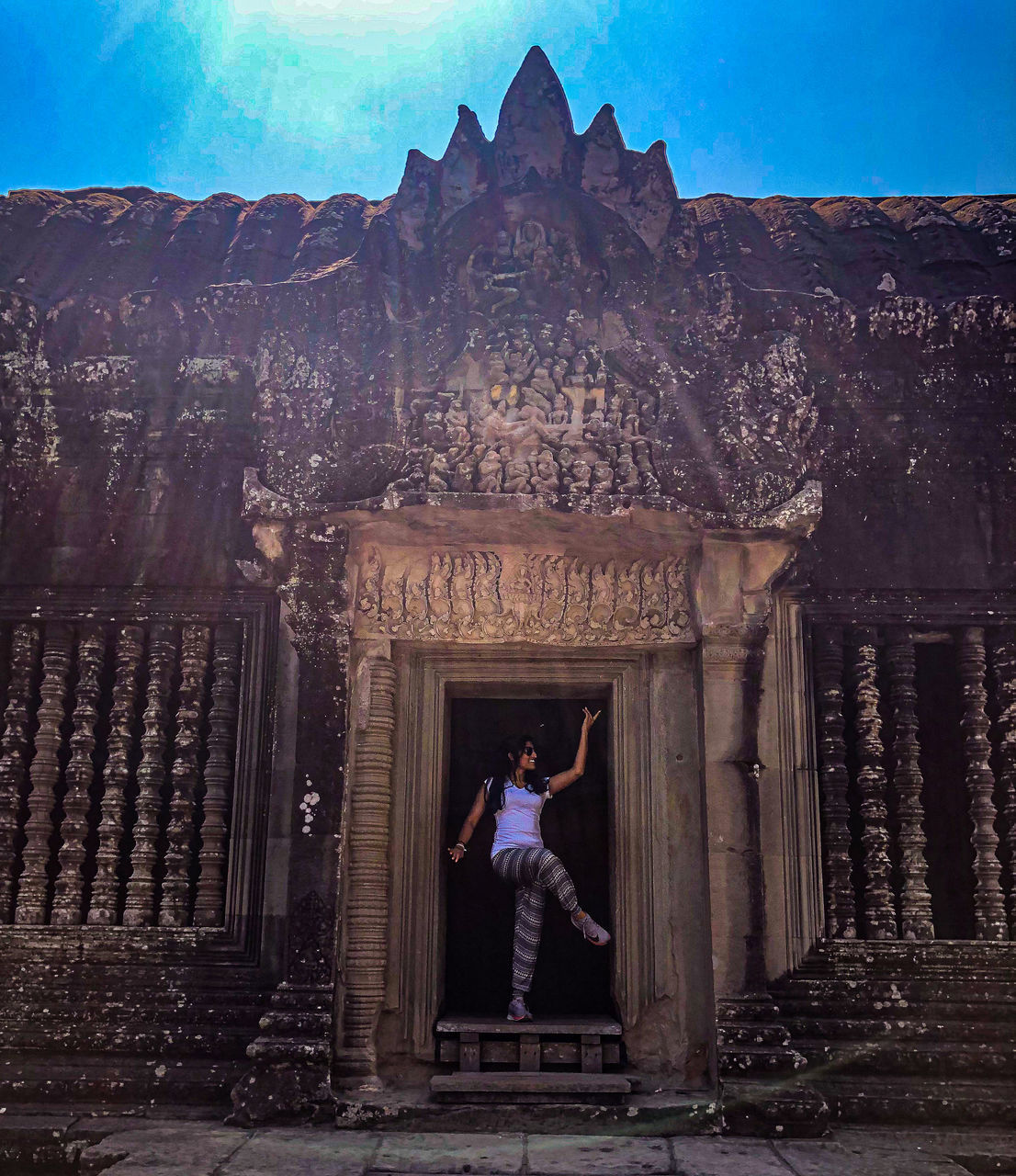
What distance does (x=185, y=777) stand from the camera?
19.6 feet

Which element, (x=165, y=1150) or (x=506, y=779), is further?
(x=506, y=779)

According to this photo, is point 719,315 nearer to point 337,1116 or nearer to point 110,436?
point 110,436

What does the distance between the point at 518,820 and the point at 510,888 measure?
5.24 feet

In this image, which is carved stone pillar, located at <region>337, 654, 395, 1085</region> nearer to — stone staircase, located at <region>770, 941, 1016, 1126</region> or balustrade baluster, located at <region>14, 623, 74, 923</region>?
balustrade baluster, located at <region>14, 623, 74, 923</region>

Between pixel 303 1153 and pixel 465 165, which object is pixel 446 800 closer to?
pixel 303 1153

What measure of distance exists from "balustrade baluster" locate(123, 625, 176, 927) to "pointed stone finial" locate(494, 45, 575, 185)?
10.9 ft

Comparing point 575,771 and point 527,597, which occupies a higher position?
point 527,597

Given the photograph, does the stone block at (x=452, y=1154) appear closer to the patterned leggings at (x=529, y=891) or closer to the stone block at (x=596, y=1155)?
the stone block at (x=596, y=1155)

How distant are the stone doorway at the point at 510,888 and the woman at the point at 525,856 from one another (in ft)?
3.15

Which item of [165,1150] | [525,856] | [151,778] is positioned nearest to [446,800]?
[525,856]

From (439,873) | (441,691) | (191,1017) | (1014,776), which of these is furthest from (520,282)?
(191,1017)

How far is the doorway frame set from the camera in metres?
5.77

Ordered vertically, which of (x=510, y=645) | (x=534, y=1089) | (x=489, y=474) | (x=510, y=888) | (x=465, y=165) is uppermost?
(x=465, y=165)

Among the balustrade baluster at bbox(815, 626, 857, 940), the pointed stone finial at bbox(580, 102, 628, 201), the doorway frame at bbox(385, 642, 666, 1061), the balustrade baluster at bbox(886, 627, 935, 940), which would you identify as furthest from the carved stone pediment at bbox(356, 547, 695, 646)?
the pointed stone finial at bbox(580, 102, 628, 201)
